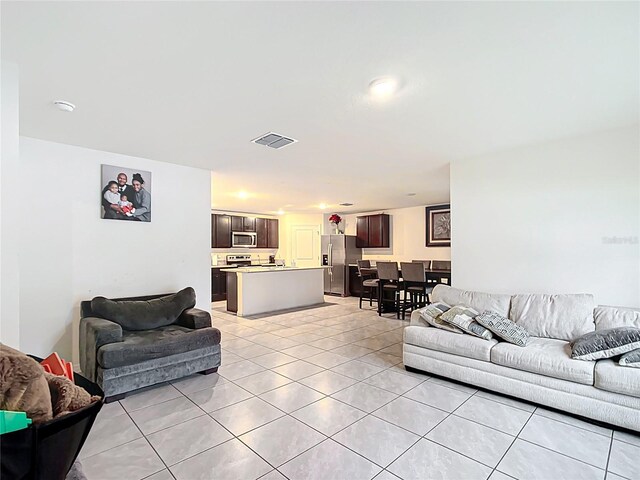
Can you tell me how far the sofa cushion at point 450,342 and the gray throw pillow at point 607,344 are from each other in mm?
648

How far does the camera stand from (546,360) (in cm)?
263

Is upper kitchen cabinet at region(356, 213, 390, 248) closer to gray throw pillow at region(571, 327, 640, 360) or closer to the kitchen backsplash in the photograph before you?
the kitchen backsplash

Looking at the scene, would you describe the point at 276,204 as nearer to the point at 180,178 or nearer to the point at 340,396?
the point at 180,178

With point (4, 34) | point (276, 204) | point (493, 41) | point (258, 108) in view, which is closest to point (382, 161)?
point (258, 108)

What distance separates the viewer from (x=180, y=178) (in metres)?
4.39

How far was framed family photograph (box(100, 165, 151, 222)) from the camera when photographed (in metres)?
3.75

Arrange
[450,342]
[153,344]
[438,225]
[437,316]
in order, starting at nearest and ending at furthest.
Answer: [153,344]
[450,342]
[437,316]
[438,225]

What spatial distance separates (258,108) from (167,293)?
9.07 ft

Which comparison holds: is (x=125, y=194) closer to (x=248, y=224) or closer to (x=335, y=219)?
(x=248, y=224)

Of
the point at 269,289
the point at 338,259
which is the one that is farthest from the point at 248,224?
the point at 269,289

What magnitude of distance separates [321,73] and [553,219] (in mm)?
2943

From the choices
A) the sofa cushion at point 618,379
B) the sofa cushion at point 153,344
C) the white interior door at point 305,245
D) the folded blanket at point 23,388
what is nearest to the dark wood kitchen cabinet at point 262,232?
the white interior door at point 305,245

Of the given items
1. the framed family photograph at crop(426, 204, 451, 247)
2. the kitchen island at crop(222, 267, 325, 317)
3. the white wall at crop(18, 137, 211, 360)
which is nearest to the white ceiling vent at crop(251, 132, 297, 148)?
the white wall at crop(18, 137, 211, 360)

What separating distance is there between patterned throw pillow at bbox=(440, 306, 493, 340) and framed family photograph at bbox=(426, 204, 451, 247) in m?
4.46
